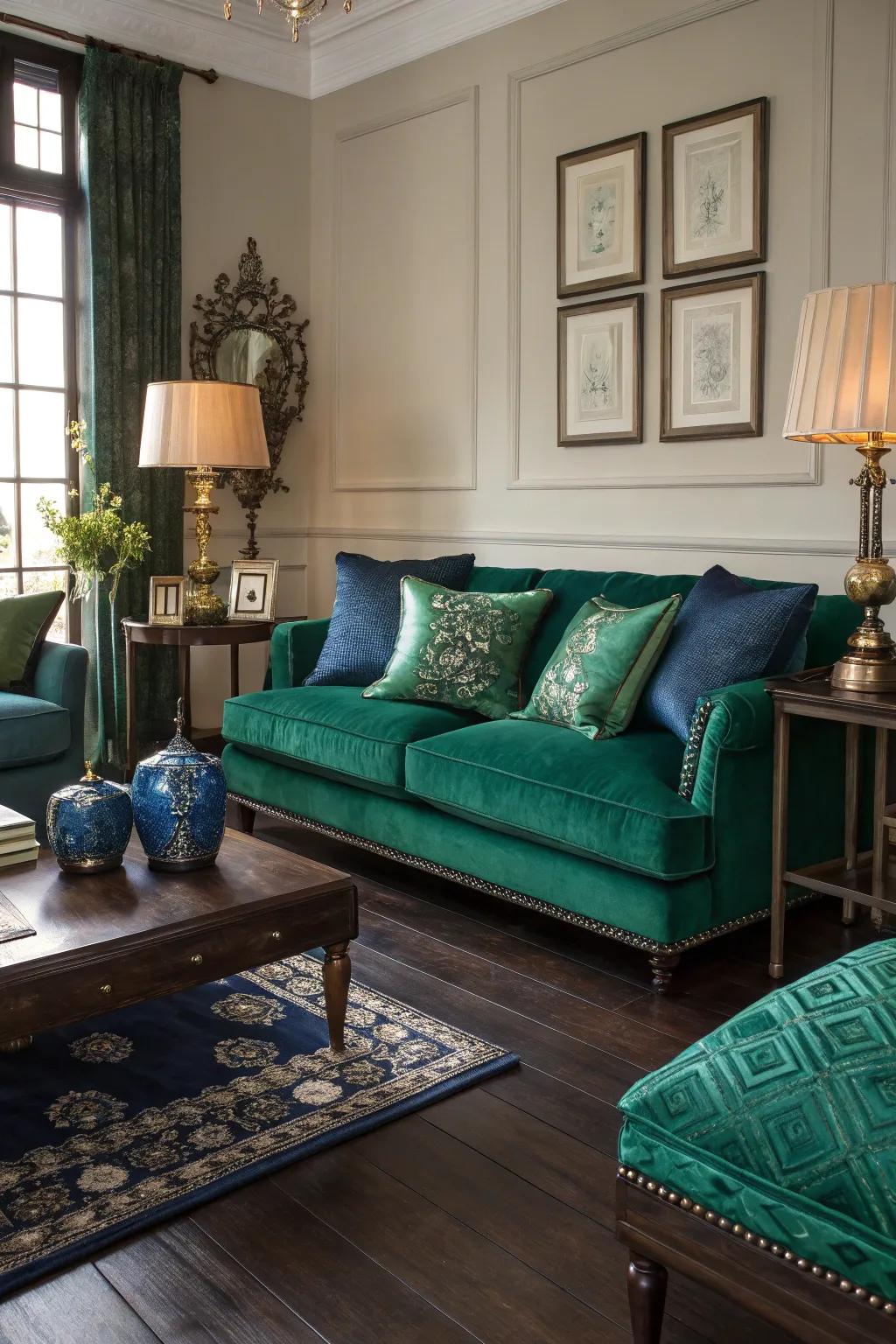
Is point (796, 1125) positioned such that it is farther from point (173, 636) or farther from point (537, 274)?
point (537, 274)

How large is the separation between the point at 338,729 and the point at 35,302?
252 cm

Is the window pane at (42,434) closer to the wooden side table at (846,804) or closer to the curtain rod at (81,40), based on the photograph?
the curtain rod at (81,40)

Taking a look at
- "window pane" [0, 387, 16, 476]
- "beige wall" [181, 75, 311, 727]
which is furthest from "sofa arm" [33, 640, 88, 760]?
"beige wall" [181, 75, 311, 727]

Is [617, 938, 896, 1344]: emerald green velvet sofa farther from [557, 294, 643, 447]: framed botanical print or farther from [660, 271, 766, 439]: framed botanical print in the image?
[557, 294, 643, 447]: framed botanical print

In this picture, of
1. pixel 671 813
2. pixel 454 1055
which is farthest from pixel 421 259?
pixel 454 1055

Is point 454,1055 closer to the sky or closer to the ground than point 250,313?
closer to the ground

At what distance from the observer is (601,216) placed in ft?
14.0

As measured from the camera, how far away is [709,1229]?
4.44ft

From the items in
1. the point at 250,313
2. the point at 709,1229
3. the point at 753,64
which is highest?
the point at 753,64

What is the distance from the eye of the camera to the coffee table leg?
2.39 meters

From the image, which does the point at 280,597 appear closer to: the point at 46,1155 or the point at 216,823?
the point at 216,823

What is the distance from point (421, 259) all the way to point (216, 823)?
11.0 feet

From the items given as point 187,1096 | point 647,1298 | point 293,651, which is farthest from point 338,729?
point 647,1298

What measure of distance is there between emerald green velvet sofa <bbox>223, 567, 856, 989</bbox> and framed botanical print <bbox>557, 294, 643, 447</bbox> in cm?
69
